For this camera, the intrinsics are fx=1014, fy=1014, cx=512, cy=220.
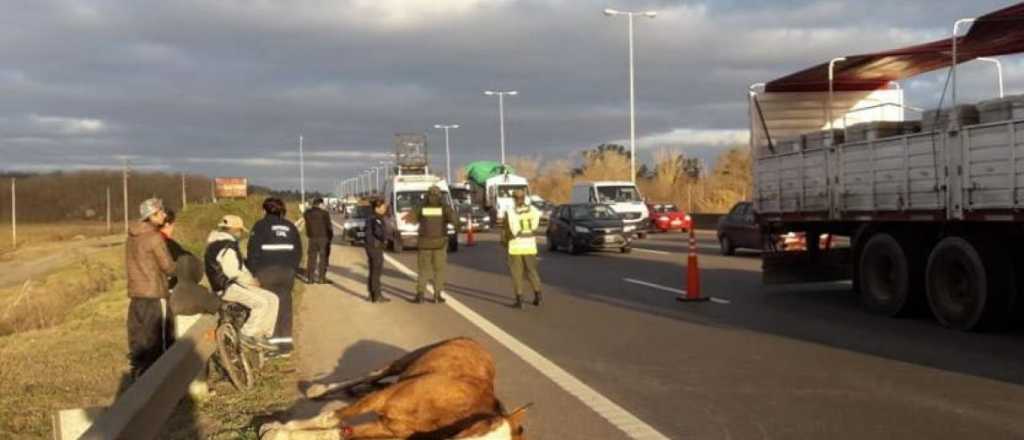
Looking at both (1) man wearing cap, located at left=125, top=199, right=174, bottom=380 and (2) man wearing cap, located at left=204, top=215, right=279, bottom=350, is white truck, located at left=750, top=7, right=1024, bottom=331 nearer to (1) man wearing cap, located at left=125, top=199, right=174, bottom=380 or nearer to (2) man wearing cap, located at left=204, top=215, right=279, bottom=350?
(2) man wearing cap, located at left=204, top=215, right=279, bottom=350

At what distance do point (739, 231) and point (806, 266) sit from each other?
1025cm

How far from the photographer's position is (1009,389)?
310 inches

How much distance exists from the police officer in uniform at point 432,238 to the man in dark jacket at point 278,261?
4.94 meters

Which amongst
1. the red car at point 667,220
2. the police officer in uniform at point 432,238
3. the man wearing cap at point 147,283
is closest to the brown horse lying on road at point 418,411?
the man wearing cap at point 147,283

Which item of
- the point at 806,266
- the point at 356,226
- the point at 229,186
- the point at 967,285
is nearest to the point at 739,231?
the point at 806,266

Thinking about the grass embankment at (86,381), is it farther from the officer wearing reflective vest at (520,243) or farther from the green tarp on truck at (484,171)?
the green tarp on truck at (484,171)

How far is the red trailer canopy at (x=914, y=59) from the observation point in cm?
1150

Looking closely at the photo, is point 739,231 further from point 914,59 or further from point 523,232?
point 523,232

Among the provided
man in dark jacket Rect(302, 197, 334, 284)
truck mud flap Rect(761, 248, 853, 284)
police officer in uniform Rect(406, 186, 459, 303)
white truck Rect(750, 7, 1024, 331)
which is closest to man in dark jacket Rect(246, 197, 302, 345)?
police officer in uniform Rect(406, 186, 459, 303)

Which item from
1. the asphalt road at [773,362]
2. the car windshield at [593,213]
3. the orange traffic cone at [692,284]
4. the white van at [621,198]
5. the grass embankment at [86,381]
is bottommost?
the asphalt road at [773,362]

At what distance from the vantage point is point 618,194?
37562mm

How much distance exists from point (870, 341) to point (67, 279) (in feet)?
70.8

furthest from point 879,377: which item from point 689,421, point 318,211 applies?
point 318,211

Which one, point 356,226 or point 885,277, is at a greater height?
point 356,226
